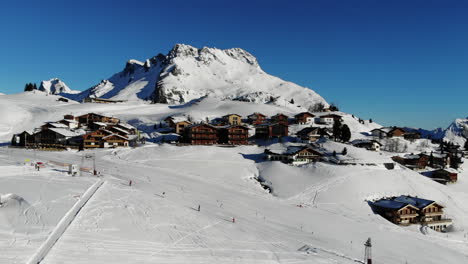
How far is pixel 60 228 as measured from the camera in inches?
1032

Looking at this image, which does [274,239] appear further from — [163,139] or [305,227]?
[163,139]

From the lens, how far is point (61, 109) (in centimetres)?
12975

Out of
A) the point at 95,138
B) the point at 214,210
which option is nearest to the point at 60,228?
the point at 214,210

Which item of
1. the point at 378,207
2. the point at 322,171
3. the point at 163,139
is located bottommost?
the point at 378,207

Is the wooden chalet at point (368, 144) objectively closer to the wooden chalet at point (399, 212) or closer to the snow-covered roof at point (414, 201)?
the snow-covered roof at point (414, 201)

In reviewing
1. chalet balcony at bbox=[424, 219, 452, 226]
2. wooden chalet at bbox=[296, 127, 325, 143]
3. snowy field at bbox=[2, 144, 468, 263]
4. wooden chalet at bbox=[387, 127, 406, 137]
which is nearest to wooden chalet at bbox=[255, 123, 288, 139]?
wooden chalet at bbox=[296, 127, 325, 143]

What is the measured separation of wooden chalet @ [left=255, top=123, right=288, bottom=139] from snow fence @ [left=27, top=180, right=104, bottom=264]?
55755mm

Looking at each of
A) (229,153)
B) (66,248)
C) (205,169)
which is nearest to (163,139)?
(229,153)

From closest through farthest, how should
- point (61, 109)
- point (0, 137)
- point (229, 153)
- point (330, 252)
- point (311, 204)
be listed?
1. point (330, 252)
2. point (311, 204)
3. point (229, 153)
4. point (0, 137)
5. point (61, 109)

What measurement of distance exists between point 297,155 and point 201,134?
86.5 ft

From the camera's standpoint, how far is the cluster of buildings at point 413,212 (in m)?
46.6

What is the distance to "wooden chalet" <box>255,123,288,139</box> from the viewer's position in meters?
86.8

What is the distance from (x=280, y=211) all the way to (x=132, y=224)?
1970cm

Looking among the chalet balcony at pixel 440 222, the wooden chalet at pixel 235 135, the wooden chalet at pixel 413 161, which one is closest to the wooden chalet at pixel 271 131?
the wooden chalet at pixel 235 135
